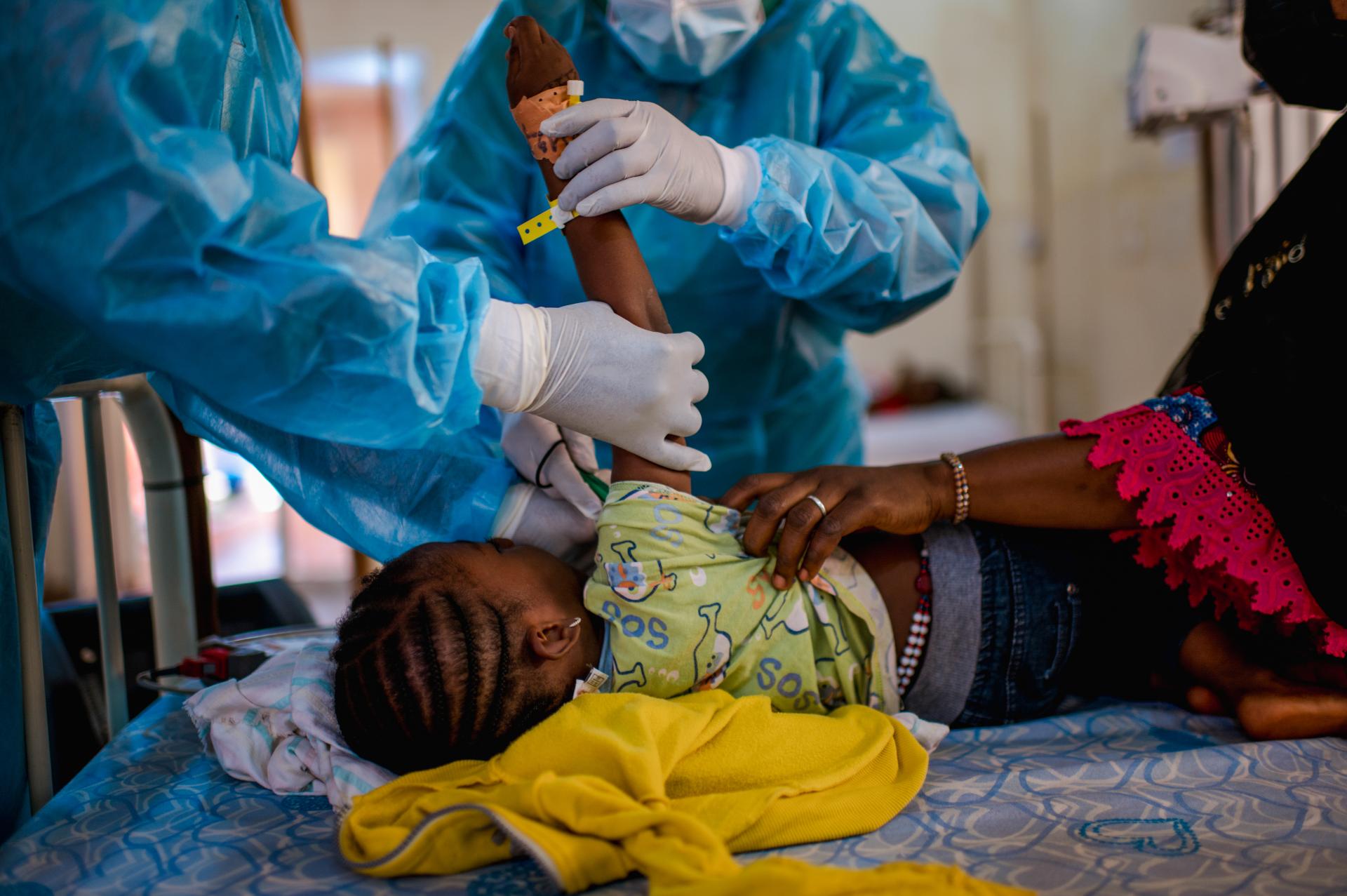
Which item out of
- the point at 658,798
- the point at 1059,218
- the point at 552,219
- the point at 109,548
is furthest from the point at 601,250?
the point at 1059,218

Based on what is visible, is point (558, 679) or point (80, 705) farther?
point (80, 705)

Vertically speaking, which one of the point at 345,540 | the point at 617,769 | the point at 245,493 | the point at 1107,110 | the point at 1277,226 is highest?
the point at 1107,110

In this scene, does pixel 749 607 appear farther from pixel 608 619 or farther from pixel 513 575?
pixel 513 575

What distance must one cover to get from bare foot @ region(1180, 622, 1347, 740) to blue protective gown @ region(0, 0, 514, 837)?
0.86m

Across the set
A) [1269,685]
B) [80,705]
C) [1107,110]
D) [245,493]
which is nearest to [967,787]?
[1269,685]

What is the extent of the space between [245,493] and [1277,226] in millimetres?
5185

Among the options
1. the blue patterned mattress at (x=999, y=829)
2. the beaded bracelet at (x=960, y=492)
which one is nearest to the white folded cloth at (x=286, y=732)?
the blue patterned mattress at (x=999, y=829)

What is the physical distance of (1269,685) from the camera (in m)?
1.08

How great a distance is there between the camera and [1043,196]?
4699mm

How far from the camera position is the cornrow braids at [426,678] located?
0.98m

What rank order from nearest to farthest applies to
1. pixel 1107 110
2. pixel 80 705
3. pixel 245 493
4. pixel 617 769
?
pixel 617 769 < pixel 80 705 < pixel 1107 110 < pixel 245 493

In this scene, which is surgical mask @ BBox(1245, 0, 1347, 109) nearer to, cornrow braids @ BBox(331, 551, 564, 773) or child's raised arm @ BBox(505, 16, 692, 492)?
child's raised arm @ BBox(505, 16, 692, 492)

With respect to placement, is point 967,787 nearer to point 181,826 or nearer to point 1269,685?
point 1269,685

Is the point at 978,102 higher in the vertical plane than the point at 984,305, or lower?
higher
